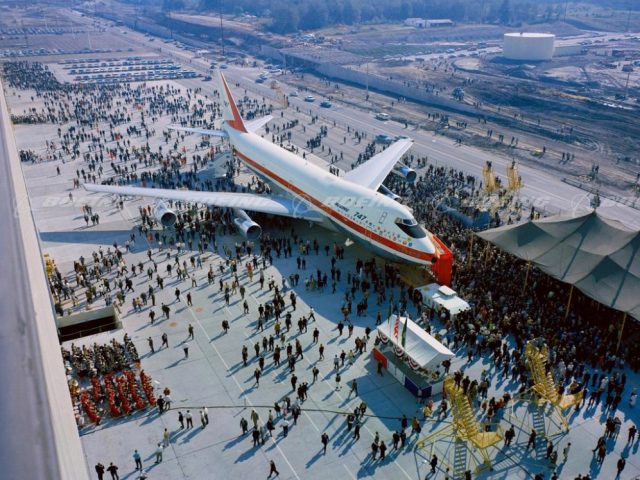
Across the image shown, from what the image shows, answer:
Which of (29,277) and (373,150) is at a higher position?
(29,277)

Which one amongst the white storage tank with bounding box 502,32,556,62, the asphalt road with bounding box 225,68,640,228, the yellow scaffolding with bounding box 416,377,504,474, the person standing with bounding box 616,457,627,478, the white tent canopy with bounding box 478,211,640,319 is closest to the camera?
the person standing with bounding box 616,457,627,478

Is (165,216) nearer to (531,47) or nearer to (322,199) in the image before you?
(322,199)

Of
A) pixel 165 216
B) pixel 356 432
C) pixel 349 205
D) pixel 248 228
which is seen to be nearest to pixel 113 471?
pixel 356 432

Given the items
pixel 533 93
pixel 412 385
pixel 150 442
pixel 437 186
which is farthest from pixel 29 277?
pixel 533 93

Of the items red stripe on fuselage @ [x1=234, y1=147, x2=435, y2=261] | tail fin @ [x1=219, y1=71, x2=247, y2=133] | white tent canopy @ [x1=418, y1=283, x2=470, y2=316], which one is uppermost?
tail fin @ [x1=219, y1=71, x2=247, y2=133]

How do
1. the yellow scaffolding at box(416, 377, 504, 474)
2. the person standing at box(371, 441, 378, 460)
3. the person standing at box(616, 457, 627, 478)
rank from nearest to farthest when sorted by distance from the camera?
the person standing at box(616, 457, 627, 478) < the yellow scaffolding at box(416, 377, 504, 474) < the person standing at box(371, 441, 378, 460)

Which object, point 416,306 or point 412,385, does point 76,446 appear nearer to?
point 412,385

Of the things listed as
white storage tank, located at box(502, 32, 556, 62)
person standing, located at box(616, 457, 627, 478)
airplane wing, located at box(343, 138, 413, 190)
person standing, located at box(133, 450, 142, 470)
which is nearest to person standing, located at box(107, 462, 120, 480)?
person standing, located at box(133, 450, 142, 470)

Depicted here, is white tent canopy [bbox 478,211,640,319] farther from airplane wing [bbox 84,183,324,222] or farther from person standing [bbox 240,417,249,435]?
person standing [bbox 240,417,249,435]
